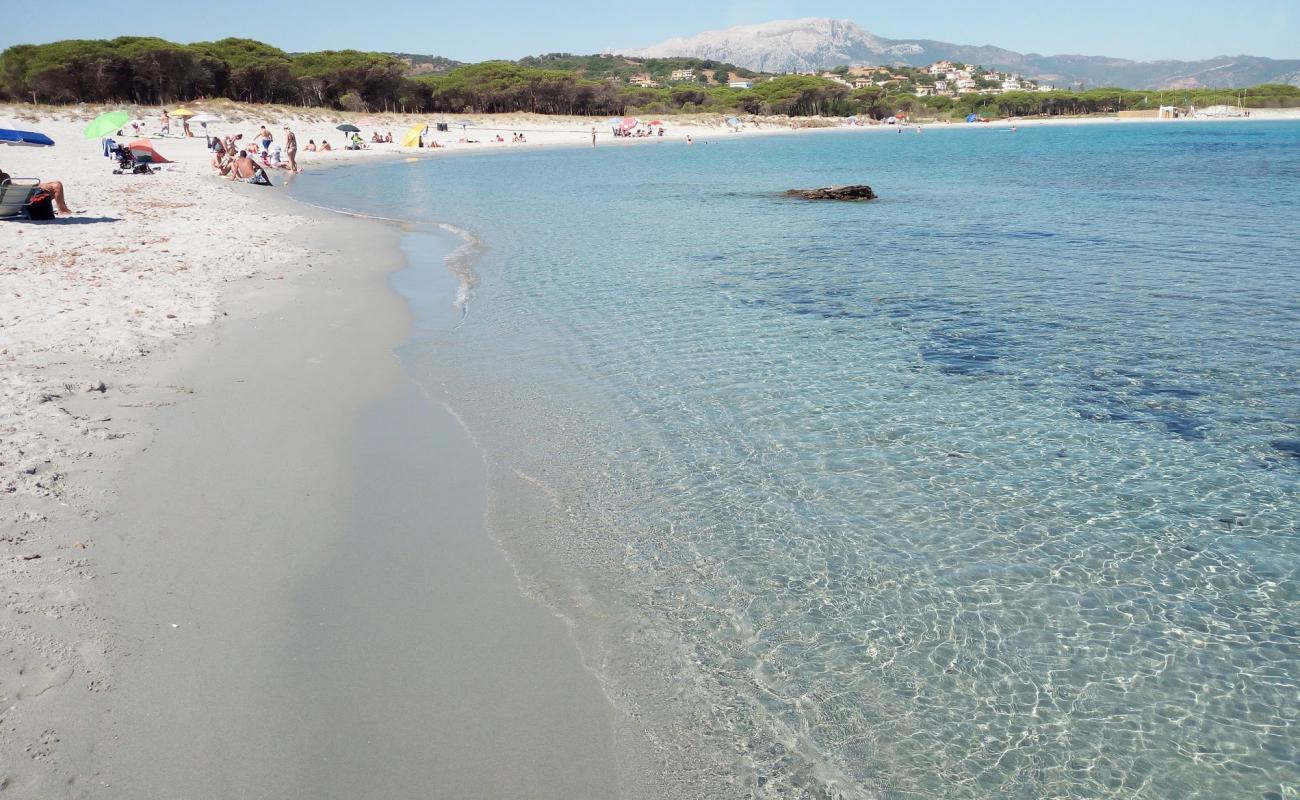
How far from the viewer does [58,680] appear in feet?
13.9

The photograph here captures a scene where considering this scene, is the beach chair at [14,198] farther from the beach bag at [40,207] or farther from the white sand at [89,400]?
the white sand at [89,400]

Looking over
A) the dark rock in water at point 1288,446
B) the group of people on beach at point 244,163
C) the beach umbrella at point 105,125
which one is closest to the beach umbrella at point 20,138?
the beach umbrella at point 105,125

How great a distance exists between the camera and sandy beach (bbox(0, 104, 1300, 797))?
12.9 feet

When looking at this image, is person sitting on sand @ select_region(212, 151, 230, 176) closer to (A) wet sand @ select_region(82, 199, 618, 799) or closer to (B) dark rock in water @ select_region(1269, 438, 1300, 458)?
(A) wet sand @ select_region(82, 199, 618, 799)

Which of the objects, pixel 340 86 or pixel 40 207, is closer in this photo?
pixel 40 207

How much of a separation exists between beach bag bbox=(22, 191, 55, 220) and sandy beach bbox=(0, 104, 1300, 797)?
282 inches

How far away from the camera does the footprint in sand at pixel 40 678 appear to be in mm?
4137

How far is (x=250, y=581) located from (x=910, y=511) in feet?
15.6

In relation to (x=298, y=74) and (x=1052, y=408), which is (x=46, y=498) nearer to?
(x=1052, y=408)

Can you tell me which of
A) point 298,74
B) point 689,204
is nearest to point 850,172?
point 689,204

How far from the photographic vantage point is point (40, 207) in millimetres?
17156

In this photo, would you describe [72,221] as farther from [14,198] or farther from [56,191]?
[14,198]

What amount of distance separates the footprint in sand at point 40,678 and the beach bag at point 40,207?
16605mm

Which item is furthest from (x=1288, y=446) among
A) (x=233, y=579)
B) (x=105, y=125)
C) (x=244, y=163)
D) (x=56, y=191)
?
(x=105, y=125)
